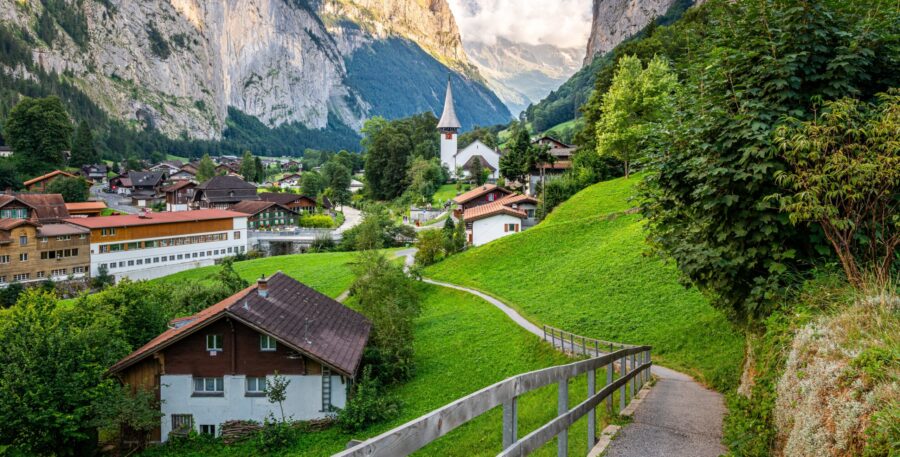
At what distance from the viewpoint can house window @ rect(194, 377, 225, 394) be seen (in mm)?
22547

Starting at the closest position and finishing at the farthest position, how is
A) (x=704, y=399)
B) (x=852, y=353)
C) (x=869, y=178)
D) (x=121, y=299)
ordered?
(x=852, y=353) → (x=869, y=178) → (x=704, y=399) → (x=121, y=299)

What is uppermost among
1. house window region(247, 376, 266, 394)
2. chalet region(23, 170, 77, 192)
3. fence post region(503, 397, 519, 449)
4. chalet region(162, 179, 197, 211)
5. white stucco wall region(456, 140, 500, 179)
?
white stucco wall region(456, 140, 500, 179)

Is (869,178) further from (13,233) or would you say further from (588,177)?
(13,233)

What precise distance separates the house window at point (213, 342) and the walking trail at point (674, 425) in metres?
16.1

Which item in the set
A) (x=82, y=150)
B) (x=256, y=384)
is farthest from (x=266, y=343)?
(x=82, y=150)

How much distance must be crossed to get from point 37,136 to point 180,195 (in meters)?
33.4

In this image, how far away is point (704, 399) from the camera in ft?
41.9

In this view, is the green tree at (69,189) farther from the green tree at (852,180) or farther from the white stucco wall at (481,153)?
the green tree at (852,180)

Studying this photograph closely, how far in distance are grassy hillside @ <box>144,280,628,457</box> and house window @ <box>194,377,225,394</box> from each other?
6.43ft

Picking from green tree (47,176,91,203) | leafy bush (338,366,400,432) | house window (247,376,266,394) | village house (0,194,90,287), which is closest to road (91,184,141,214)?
green tree (47,176,91,203)

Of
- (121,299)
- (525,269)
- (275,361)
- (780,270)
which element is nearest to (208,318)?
(275,361)

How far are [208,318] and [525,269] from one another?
78.9 ft

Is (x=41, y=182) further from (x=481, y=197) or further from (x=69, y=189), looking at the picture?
(x=481, y=197)

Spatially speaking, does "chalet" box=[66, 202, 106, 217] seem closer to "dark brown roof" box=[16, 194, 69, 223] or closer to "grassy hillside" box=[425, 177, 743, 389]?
"dark brown roof" box=[16, 194, 69, 223]
